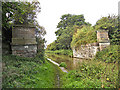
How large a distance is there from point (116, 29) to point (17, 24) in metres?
11.4

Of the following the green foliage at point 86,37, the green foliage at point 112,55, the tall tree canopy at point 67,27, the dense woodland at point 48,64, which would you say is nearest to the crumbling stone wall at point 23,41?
Result: the dense woodland at point 48,64

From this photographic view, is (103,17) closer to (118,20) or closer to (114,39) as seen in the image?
(118,20)

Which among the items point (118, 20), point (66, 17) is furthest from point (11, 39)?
point (66, 17)

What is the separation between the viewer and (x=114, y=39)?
1012 cm

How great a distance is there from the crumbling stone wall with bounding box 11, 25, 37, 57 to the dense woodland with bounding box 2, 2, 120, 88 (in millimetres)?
735

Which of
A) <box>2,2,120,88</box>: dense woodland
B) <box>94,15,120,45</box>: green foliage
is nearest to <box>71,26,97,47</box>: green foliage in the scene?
<box>2,2,120,88</box>: dense woodland

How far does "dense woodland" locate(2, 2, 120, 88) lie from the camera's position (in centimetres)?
445

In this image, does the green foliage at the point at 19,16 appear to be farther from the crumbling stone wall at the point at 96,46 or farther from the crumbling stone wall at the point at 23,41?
the crumbling stone wall at the point at 96,46

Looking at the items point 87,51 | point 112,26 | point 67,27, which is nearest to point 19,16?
point 87,51

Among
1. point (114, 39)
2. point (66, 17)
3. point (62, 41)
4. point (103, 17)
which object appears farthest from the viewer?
point (66, 17)

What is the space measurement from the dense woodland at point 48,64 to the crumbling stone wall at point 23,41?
735 mm

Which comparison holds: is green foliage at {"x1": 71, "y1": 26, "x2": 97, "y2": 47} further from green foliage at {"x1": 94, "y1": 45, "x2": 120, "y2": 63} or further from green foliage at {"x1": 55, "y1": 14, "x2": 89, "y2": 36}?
green foliage at {"x1": 55, "y1": 14, "x2": 89, "y2": 36}

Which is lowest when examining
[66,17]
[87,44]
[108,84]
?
[108,84]

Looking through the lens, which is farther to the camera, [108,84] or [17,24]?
[17,24]
